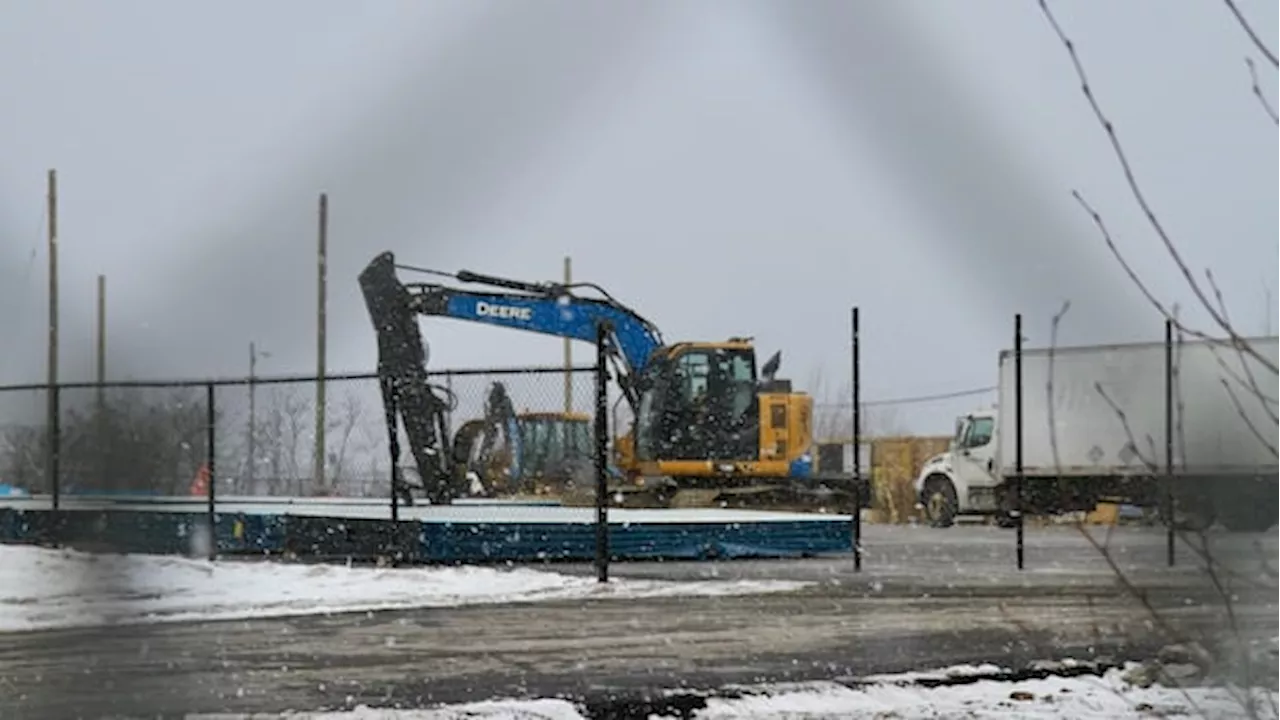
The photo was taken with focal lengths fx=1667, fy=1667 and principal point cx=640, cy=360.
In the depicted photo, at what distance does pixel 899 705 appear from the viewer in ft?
24.8

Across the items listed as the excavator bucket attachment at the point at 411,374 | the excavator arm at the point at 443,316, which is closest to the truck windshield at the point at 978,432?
the excavator arm at the point at 443,316

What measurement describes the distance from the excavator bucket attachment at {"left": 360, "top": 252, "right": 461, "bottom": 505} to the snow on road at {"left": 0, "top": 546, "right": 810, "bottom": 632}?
3.27 m

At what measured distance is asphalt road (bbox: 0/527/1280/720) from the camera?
7.37m

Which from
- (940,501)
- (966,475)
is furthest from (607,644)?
(940,501)

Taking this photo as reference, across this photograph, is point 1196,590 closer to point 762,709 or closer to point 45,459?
point 762,709

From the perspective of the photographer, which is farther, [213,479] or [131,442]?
[213,479]

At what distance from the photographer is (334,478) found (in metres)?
19.2

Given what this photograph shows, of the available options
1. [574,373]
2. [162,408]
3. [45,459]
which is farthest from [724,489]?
[162,408]

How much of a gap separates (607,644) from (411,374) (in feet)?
31.2

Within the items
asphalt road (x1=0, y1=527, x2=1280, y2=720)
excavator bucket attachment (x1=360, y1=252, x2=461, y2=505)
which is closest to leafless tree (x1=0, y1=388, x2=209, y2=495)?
asphalt road (x1=0, y1=527, x2=1280, y2=720)

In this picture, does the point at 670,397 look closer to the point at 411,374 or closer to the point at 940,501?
the point at 411,374

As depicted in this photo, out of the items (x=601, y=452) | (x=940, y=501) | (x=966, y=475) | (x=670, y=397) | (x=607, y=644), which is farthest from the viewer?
(x=940, y=501)

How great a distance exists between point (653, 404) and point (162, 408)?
17.9 metres

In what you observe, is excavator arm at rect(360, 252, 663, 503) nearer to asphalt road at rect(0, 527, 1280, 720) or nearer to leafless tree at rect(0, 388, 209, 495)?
asphalt road at rect(0, 527, 1280, 720)
